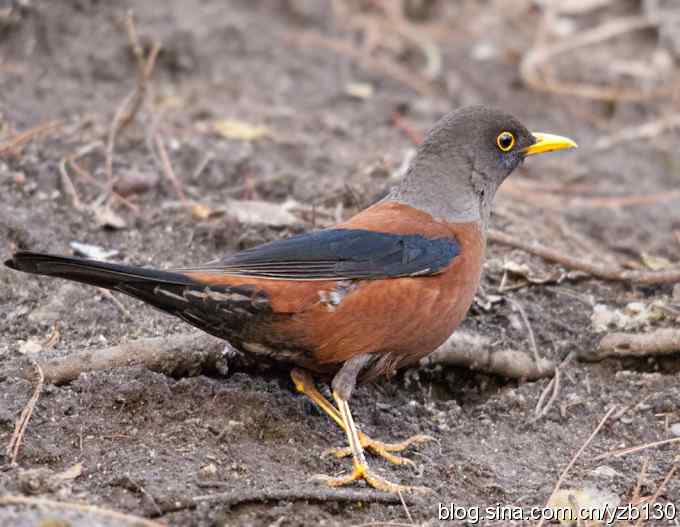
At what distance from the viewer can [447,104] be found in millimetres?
8586

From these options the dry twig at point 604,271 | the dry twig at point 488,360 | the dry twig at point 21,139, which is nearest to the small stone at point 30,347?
the dry twig at point 21,139

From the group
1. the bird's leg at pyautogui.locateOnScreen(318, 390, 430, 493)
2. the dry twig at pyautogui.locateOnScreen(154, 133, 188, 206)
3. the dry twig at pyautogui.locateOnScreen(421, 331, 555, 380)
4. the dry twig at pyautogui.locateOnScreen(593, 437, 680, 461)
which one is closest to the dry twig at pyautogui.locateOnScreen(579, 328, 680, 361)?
the dry twig at pyautogui.locateOnScreen(421, 331, 555, 380)

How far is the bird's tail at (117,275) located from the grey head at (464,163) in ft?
4.53

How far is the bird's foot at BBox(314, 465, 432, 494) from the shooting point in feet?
13.1

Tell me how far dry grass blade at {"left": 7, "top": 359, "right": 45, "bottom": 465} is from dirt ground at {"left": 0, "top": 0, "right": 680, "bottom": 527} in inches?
1.5

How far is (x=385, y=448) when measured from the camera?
440cm

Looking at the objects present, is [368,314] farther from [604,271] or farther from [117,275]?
[604,271]

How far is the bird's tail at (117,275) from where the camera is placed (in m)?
4.00

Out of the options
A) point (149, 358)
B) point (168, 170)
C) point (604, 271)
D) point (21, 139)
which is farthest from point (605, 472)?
point (21, 139)

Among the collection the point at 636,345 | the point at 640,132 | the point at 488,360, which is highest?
the point at 640,132

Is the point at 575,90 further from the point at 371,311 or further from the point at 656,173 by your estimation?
the point at 371,311

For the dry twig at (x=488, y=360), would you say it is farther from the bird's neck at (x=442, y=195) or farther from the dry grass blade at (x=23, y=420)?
the dry grass blade at (x=23, y=420)

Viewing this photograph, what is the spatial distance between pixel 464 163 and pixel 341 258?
1.07 metres

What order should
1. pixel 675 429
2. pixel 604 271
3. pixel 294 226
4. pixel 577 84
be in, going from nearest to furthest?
1. pixel 675 429
2. pixel 604 271
3. pixel 294 226
4. pixel 577 84
